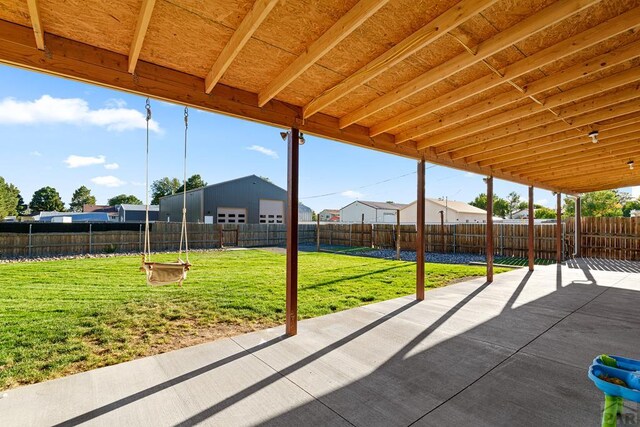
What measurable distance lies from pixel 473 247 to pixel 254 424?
12747mm

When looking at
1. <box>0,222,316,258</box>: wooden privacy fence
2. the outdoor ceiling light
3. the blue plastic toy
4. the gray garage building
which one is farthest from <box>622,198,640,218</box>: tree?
the blue plastic toy

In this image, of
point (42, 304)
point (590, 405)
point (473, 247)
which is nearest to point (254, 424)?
point (590, 405)

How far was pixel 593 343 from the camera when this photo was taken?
10.4 feet

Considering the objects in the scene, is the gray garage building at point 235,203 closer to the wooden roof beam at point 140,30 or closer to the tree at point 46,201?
the wooden roof beam at point 140,30

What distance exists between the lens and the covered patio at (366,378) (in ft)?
6.52

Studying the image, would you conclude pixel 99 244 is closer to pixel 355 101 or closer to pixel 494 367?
pixel 355 101

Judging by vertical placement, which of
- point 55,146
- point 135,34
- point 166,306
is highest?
point 55,146

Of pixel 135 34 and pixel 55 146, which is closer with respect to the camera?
pixel 135 34

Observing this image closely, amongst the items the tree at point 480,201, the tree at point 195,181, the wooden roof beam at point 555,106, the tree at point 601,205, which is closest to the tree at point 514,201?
the tree at point 480,201

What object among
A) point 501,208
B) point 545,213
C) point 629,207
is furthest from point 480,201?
point 629,207

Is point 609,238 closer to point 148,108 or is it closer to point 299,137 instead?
point 299,137

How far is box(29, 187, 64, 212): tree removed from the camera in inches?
1634

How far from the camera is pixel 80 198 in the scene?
48625 millimetres

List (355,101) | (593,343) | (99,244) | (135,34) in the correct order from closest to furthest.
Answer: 1. (135,34)
2. (593,343)
3. (355,101)
4. (99,244)
